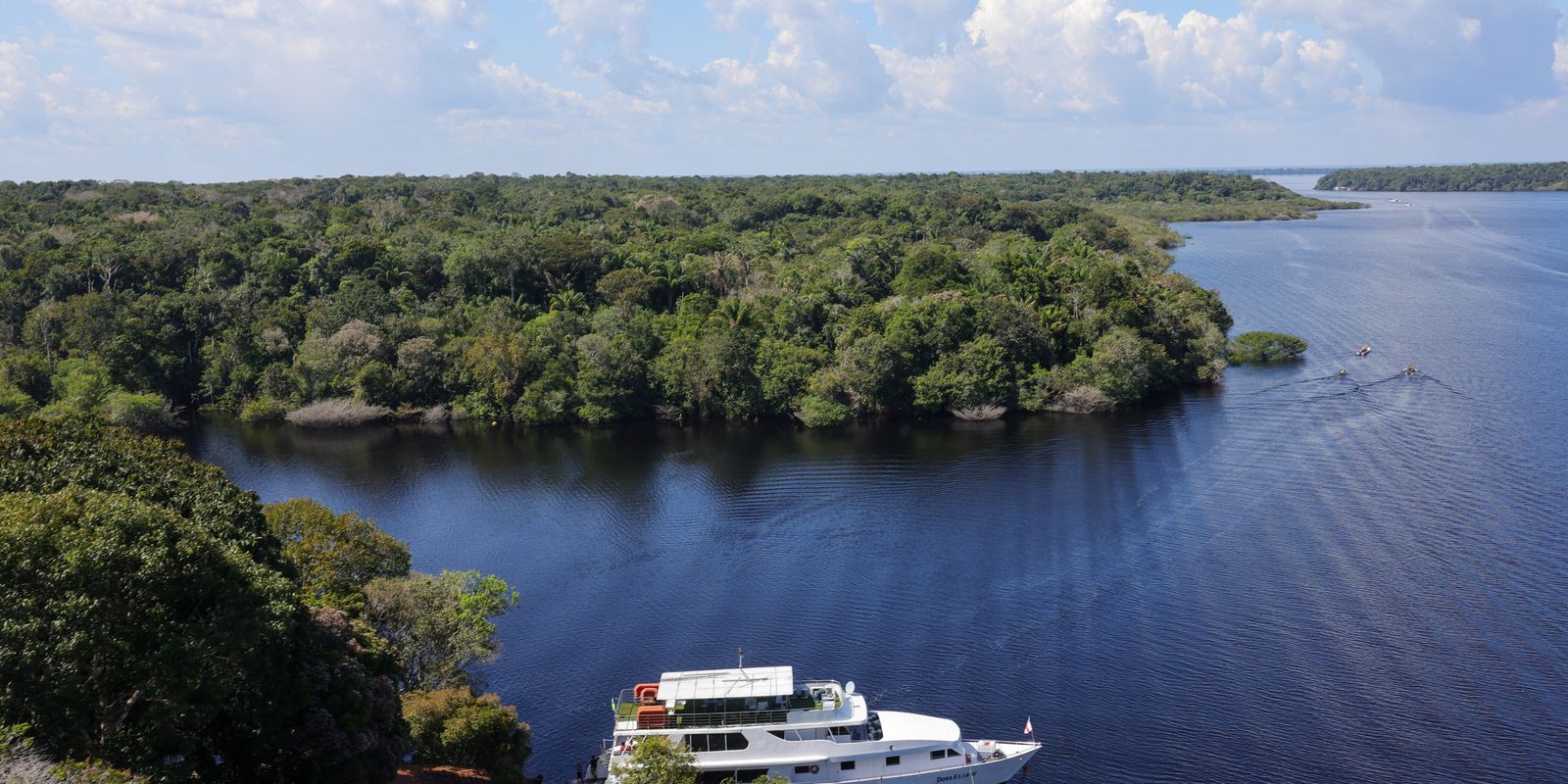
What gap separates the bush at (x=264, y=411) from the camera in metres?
71.4

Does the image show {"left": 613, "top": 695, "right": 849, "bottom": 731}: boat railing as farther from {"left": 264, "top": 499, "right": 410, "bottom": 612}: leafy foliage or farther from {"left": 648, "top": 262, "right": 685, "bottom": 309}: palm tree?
{"left": 648, "top": 262, "right": 685, "bottom": 309}: palm tree

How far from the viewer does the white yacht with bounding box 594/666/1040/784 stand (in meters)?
28.9

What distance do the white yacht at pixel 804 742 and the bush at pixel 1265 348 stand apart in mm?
59186

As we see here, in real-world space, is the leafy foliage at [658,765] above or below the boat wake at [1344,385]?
below

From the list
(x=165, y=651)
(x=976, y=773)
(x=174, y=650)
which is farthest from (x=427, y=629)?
(x=976, y=773)

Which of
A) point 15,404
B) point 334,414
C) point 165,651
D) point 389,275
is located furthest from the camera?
point 389,275

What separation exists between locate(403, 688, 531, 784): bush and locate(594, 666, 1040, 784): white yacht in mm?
2662

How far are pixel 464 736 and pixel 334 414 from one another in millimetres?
48246

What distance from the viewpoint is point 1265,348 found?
7950 cm

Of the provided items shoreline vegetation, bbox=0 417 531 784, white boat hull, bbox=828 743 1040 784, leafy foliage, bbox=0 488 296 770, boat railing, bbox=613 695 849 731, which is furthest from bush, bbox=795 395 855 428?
leafy foliage, bbox=0 488 296 770

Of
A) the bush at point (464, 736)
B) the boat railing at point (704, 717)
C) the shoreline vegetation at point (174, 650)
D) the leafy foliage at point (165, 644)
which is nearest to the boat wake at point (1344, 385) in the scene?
the boat railing at point (704, 717)

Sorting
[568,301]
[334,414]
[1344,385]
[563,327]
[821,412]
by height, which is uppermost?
[568,301]

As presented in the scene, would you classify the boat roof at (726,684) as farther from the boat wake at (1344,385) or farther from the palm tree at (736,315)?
the boat wake at (1344,385)

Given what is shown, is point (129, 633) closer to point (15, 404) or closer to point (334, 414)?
point (15, 404)
